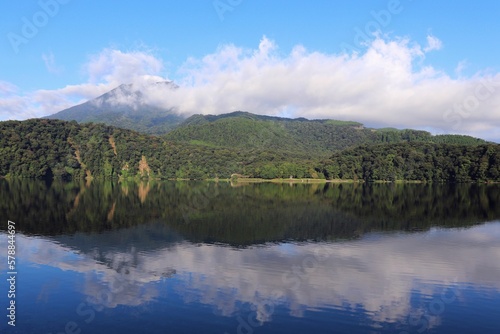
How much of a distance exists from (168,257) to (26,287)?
524 inches

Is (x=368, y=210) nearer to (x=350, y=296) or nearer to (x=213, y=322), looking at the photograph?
(x=350, y=296)

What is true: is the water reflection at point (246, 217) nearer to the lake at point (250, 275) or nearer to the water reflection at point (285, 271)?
the lake at point (250, 275)

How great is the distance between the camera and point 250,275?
1331 inches

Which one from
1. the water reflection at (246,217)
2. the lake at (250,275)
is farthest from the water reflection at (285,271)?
the water reflection at (246,217)

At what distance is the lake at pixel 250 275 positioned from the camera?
80.6 ft

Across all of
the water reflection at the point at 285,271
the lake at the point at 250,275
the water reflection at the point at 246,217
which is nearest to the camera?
the lake at the point at 250,275

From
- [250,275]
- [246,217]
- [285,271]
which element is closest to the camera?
[250,275]

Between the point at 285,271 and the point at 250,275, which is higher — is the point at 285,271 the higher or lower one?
the higher one

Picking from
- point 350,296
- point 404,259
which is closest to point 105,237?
point 350,296

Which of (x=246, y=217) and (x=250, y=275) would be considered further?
(x=246, y=217)

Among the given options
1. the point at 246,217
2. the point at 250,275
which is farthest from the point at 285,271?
the point at 246,217

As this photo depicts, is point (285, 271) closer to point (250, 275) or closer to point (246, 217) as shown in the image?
point (250, 275)

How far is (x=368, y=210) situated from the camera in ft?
259

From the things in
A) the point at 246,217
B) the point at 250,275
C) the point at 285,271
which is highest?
the point at 246,217
